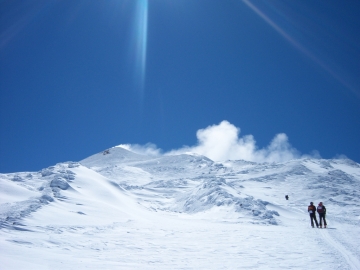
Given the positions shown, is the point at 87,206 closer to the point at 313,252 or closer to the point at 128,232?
the point at 128,232

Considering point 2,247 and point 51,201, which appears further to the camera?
point 51,201

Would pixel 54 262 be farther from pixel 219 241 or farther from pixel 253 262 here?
pixel 219 241

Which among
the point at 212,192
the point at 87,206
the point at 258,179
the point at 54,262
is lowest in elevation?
the point at 54,262

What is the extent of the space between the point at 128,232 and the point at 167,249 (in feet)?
11.4

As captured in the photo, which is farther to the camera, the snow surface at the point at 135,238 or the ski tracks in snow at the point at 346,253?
the snow surface at the point at 135,238

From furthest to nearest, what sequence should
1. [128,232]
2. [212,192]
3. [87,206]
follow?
1. [212,192]
2. [87,206]
3. [128,232]

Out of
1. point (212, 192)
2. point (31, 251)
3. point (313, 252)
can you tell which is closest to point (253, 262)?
point (313, 252)

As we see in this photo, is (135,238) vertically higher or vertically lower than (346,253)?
higher

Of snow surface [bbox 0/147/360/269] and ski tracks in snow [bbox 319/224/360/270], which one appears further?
snow surface [bbox 0/147/360/269]

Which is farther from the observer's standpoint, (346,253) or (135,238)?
(135,238)

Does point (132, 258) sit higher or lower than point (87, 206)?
lower

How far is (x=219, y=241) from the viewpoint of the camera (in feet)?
36.2

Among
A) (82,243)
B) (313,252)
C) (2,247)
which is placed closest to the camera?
(2,247)

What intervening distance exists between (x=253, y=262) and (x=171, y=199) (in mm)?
32399
